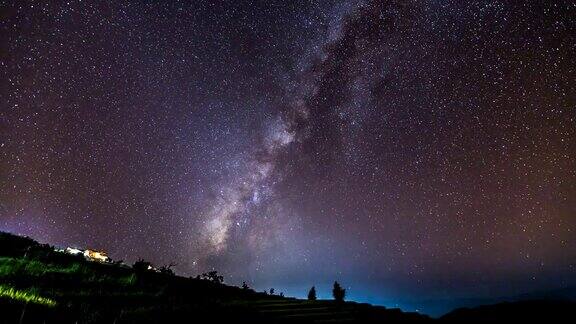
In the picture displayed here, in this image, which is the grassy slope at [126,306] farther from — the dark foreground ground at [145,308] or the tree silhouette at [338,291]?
the tree silhouette at [338,291]

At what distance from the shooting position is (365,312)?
5.60m

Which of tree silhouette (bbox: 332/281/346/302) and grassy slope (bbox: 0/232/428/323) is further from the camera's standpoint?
tree silhouette (bbox: 332/281/346/302)

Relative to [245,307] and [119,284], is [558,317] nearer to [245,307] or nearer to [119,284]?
[245,307]

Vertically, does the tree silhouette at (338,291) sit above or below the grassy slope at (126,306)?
above

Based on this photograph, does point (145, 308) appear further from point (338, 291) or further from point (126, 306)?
point (338, 291)

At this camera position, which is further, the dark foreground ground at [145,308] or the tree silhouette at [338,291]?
the tree silhouette at [338,291]

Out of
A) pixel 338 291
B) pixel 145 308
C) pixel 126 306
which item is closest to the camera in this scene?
pixel 145 308

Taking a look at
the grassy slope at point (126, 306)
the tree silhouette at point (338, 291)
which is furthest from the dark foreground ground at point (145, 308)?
the tree silhouette at point (338, 291)

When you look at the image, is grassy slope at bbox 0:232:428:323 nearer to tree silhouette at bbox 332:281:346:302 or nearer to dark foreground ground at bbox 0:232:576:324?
dark foreground ground at bbox 0:232:576:324

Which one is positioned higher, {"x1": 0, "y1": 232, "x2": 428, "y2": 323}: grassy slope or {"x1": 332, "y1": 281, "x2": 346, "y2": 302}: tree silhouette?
{"x1": 332, "y1": 281, "x2": 346, "y2": 302}: tree silhouette

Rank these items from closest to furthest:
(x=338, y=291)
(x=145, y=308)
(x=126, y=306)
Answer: (x=145, y=308), (x=126, y=306), (x=338, y=291)

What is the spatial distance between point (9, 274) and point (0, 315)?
464 centimetres

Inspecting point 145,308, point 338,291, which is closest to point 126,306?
point 145,308

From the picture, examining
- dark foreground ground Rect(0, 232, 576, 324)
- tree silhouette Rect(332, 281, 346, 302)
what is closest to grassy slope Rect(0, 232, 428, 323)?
dark foreground ground Rect(0, 232, 576, 324)
